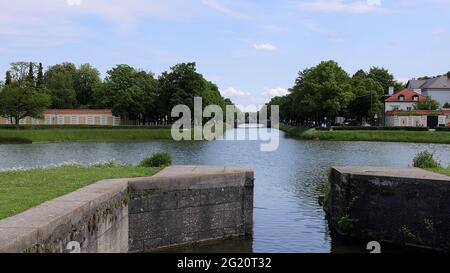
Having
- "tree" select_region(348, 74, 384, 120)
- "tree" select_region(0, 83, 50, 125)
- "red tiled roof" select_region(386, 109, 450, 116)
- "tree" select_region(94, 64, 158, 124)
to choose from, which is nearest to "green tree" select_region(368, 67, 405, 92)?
"tree" select_region(348, 74, 384, 120)

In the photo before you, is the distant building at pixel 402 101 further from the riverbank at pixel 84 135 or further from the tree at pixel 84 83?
the tree at pixel 84 83

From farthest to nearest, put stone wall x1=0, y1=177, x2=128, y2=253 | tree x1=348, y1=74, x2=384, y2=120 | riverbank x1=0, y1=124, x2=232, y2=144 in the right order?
tree x1=348, y1=74, x2=384, y2=120 < riverbank x1=0, y1=124, x2=232, y2=144 < stone wall x1=0, y1=177, x2=128, y2=253

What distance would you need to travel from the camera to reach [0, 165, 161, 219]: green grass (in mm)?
10969

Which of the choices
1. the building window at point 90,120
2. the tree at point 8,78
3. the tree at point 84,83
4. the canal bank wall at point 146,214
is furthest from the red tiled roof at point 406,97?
the canal bank wall at point 146,214

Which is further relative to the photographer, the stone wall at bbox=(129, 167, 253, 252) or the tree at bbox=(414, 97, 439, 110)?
the tree at bbox=(414, 97, 439, 110)

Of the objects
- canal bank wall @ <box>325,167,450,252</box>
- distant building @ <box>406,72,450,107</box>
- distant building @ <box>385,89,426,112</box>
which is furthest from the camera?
distant building @ <box>406,72,450,107</box>

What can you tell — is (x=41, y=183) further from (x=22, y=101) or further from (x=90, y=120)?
(x=90, y=120)

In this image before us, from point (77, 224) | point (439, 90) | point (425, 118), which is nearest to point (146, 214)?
point (77, 224)

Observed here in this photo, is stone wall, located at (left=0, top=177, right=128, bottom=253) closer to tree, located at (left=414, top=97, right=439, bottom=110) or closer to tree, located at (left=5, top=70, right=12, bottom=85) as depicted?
tree, located at (left=414, top=97, right=439, bottom=110)

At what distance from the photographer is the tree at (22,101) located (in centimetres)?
8981

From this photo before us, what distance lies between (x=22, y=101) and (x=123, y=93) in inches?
720

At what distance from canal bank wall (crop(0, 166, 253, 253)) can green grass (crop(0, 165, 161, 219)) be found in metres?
0.48

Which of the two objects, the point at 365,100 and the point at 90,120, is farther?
the point at 90,120

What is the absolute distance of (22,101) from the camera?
89.9m
